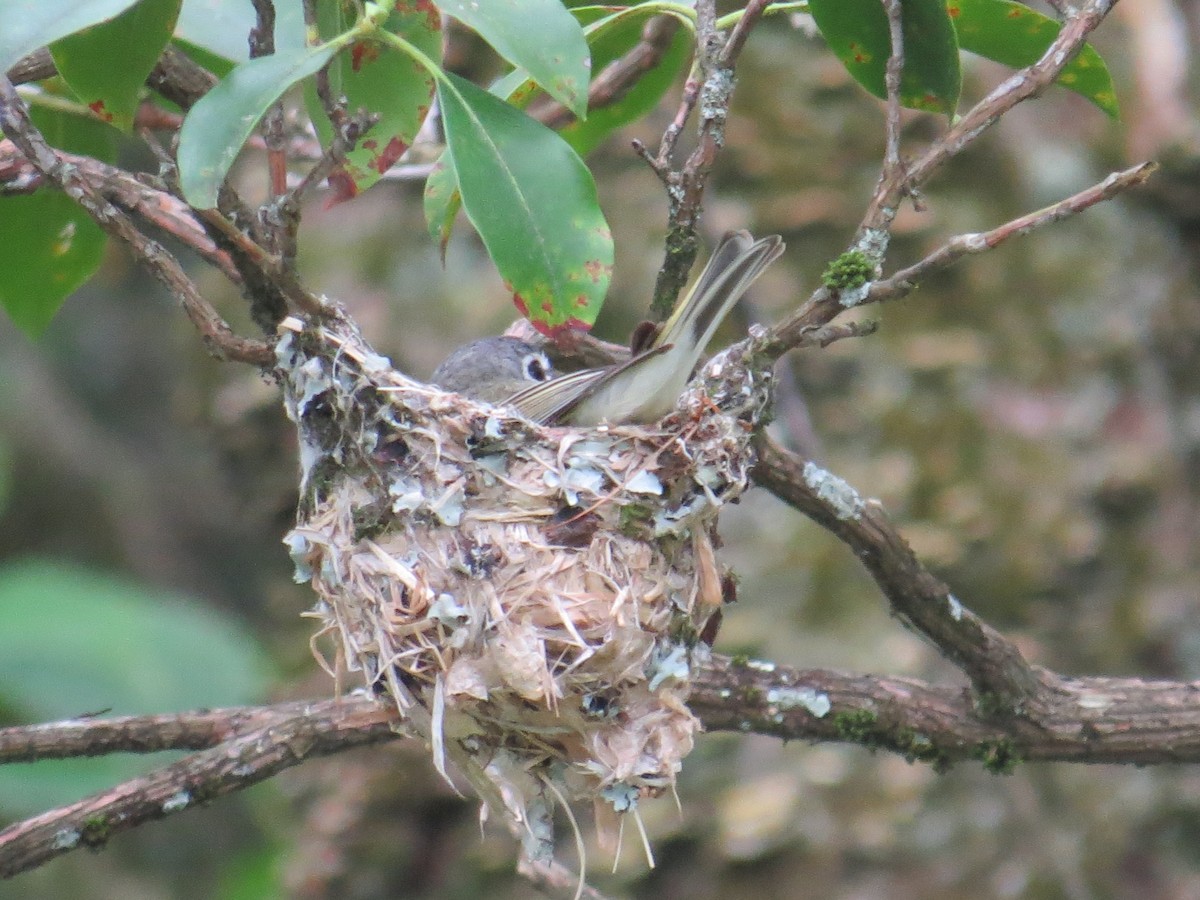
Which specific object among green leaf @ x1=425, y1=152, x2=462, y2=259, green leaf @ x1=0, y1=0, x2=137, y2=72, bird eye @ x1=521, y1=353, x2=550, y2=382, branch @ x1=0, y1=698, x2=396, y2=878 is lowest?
branch @ x1=0, y1=698, x2=396, y2=878

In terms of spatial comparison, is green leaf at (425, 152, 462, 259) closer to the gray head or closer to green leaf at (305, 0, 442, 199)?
green leaf at (305, 0, 442, 199)

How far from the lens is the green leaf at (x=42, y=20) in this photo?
1.68 meters

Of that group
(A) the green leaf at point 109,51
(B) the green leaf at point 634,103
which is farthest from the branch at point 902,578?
(A) the green leaf at point 109,51

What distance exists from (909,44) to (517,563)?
1142mm

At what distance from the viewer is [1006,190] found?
20.6 ft

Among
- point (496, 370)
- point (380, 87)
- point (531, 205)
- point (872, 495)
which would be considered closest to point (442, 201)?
point (380, 87)

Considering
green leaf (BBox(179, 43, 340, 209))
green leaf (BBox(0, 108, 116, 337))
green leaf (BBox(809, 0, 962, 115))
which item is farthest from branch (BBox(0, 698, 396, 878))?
green leaf (BBox(809, 0, 962, 115))

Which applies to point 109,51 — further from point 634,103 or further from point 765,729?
point 765,729

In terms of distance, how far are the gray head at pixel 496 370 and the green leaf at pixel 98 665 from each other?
3004mm

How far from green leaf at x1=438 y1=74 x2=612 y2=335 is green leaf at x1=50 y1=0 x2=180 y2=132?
452 mm

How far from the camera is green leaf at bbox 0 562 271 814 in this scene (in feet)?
19.8

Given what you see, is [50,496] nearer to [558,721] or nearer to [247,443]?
[247,443]

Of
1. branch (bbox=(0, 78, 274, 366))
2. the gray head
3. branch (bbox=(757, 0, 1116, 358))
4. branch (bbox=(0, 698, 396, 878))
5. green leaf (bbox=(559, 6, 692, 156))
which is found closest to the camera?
branch (bbox=(0, 78, 274, 366))

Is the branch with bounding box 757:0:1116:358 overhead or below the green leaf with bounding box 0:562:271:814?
overhead
